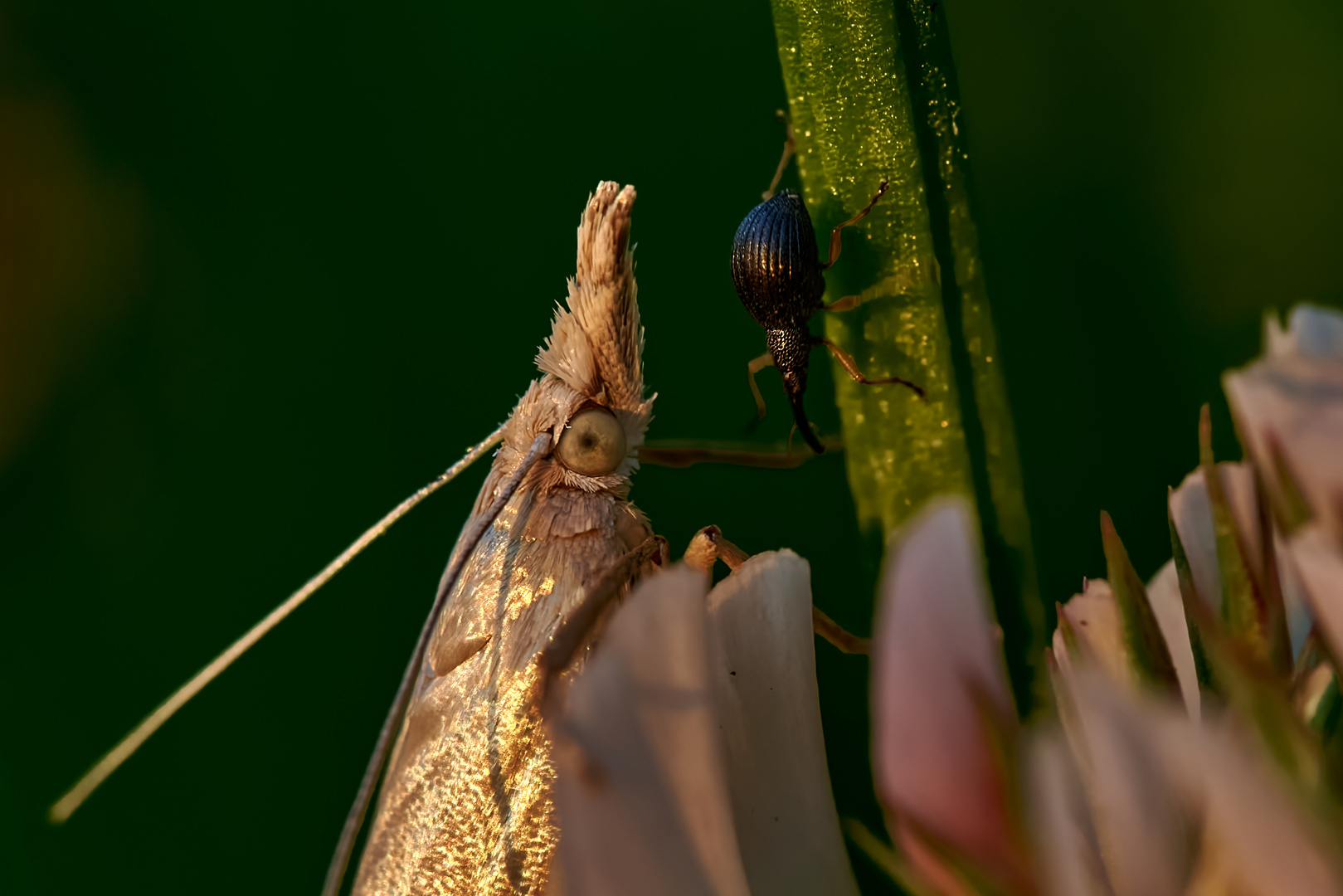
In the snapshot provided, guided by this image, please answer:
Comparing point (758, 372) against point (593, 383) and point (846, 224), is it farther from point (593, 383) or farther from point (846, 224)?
point (846, 224)

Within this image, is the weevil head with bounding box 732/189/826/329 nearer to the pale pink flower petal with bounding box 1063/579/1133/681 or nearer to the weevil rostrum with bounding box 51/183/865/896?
the weevil rostrum with bounding box 51/183/865/896

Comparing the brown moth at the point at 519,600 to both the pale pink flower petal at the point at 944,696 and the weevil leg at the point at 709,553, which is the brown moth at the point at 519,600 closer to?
the weevil leg at the point at 709,553

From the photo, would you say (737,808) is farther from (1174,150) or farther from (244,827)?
(244,827)

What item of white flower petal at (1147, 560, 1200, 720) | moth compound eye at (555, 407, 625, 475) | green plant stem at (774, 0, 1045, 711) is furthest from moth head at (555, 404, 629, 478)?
white flower petal at (1147, 560, 1200, 720)

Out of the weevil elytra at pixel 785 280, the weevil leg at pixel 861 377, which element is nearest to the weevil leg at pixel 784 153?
the weevil elytra at pixel 785 280

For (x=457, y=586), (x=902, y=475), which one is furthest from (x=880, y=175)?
(x=457, y=586)

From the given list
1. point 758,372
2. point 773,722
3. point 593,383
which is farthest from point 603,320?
point 773,722
